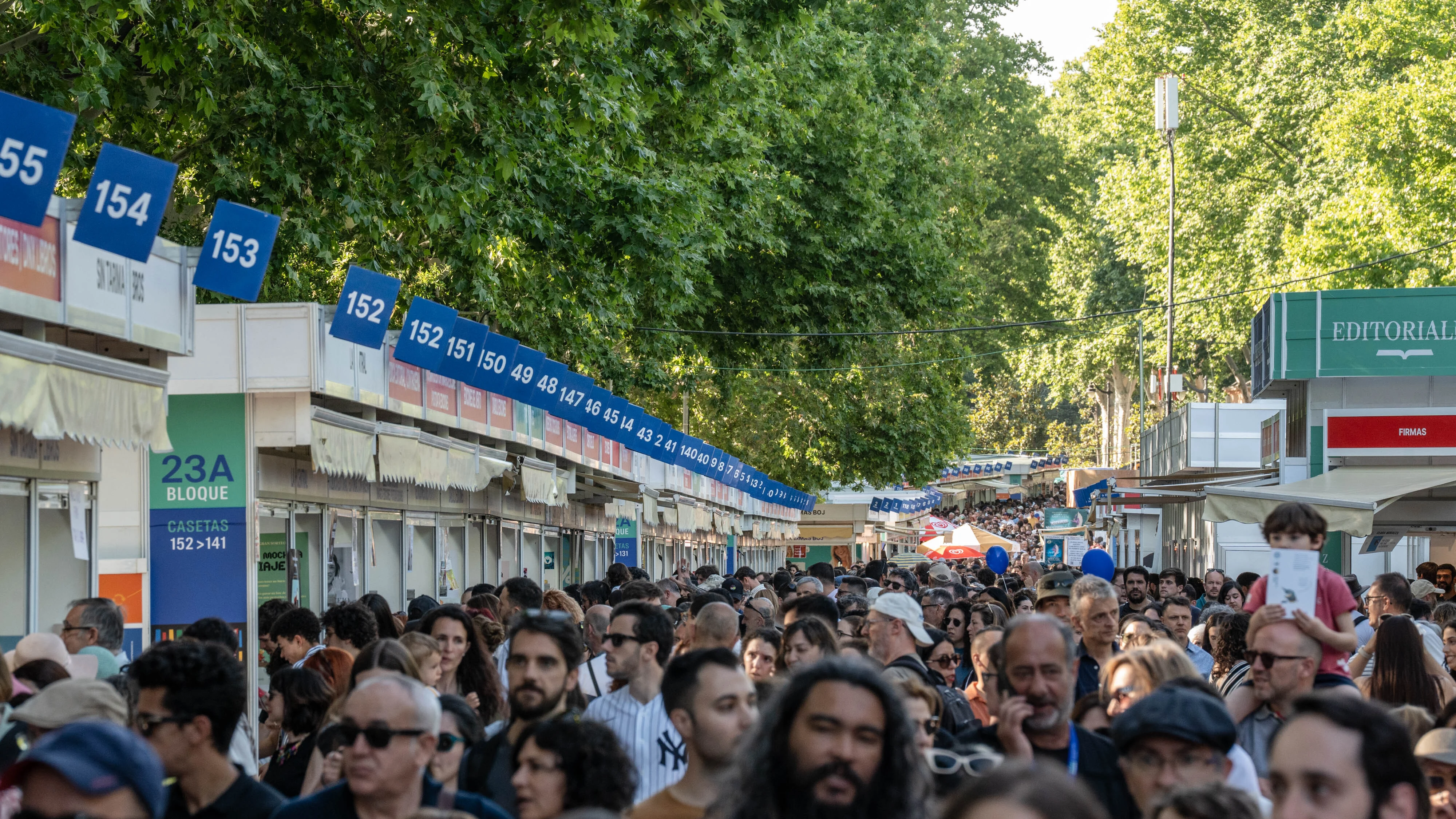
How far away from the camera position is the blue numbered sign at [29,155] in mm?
6973

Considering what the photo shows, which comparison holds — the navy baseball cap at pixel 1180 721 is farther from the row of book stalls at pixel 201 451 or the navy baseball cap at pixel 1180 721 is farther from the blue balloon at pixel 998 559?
the blue balloon at pixel 998 559

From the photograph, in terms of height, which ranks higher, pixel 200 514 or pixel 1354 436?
pixel 1354 436

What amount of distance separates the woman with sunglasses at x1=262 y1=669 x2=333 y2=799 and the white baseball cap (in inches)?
110

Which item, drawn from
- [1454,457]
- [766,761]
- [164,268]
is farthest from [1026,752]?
[1454,457]

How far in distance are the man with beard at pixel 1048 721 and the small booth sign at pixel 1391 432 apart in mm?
19080

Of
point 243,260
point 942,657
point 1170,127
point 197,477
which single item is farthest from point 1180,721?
point 1170,127

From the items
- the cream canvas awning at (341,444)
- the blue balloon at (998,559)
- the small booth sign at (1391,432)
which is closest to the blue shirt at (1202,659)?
the cream canvas awning at (341,444)

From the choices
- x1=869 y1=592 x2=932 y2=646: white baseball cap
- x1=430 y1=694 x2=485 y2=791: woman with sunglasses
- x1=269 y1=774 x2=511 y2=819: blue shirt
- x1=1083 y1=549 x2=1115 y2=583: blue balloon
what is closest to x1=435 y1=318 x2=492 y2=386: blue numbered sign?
x1=1083 y1=549 x2=1115 y2=583: blue balloon

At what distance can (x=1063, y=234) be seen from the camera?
5912 cm

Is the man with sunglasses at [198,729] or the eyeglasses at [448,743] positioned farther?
the eyeglasses at [448,743]

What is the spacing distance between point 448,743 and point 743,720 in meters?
1.11

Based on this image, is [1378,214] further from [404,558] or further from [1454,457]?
[404,558]

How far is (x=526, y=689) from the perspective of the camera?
217 inches

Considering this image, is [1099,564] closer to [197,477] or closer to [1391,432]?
[197,477]
